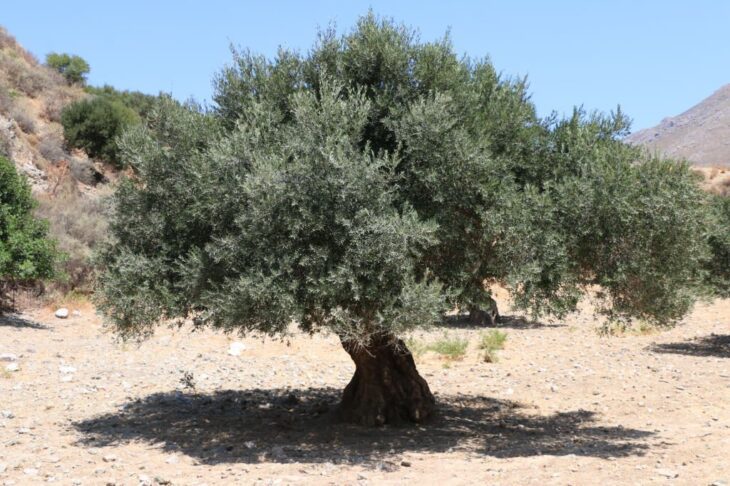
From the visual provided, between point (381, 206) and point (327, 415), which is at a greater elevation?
point (381, 206)

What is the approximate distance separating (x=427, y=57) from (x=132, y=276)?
19.1 feet

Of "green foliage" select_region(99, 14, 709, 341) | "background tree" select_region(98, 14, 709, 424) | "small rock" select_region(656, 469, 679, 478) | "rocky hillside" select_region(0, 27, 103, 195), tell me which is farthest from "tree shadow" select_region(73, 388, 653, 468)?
"rocky hillside" select_region(0, 27, 103, 195)

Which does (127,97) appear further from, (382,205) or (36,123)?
(382,205)

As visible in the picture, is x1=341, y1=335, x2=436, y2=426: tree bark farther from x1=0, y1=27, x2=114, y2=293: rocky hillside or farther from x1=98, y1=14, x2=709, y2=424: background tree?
x1=0, y1=27, x2=114, y2=293: rocky hillside

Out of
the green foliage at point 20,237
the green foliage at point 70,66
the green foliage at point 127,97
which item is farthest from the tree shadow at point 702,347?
the green foliage at point 70,66

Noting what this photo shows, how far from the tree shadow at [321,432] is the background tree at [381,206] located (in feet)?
5.52

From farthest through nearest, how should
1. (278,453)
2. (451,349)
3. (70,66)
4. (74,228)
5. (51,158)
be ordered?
(70,66) < (51,158) < (74,228) < (451,349) < (278,453)

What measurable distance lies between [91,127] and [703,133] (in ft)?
342

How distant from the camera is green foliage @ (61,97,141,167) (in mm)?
A: 40125

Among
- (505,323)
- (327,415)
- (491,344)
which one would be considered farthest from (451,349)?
(505,323)

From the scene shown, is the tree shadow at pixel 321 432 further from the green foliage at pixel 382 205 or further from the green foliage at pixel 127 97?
the green foliage at pixel 127 97

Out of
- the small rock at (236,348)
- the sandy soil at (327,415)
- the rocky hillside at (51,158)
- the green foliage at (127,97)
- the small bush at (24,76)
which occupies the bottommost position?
the sandy soil at (327,415)

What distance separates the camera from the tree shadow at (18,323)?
72.9ft

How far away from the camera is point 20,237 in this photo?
21.9m
